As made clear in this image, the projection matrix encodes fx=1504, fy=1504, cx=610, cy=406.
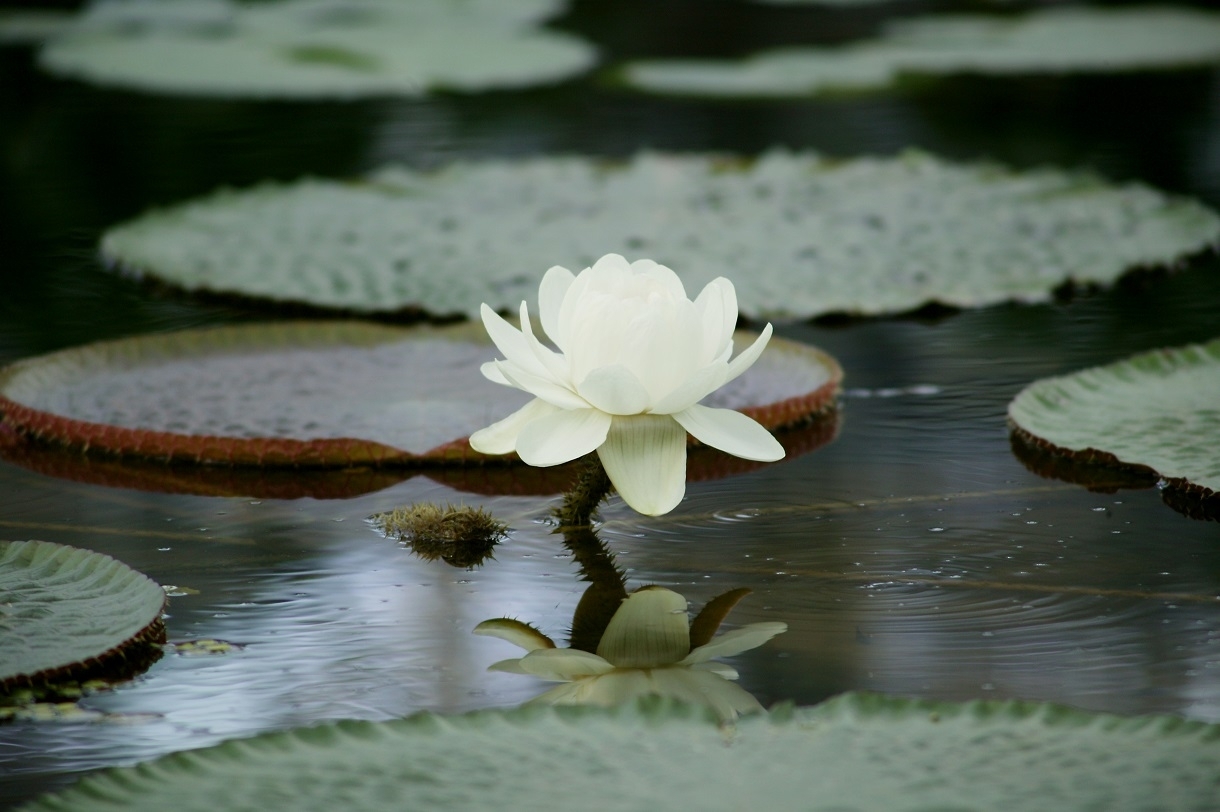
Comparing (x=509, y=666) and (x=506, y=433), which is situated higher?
(x=506, y=433)

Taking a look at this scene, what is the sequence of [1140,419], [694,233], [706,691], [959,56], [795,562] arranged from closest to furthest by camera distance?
[706,691] → [795,562] → [1140,419] → [694,233] → [959,56]

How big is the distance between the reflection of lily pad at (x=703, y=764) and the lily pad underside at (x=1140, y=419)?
752 mm

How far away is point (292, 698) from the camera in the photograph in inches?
52.3

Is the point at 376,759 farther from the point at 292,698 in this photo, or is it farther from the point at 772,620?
the point at 772,620

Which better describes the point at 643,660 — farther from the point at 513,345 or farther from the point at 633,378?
the point at 513,345

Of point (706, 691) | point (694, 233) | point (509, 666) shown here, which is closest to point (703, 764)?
point (706, 691)

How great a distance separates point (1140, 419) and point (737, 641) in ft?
2.86

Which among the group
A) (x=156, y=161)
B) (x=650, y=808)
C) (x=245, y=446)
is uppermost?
(x=156, y=161)

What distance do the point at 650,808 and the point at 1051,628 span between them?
57cm

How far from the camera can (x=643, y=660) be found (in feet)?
4.61

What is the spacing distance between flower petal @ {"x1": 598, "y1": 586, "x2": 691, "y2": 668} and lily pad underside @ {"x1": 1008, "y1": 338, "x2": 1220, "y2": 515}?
0.68 m

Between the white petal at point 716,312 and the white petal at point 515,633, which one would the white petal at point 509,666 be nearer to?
the white petal at point 515,633

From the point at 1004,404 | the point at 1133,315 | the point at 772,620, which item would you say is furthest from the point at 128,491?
the point at 1133,315

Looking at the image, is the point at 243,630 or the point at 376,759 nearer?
the point at 376,759
